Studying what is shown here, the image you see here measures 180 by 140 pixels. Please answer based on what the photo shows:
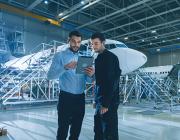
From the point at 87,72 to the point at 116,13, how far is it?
15.9 m

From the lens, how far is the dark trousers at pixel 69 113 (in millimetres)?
2725

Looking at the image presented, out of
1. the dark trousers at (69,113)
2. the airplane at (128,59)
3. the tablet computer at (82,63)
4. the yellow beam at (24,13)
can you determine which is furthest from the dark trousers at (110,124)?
the yellow beam at (24,13)

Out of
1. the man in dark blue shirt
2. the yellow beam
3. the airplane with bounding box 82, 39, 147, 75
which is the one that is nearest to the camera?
the man in dark blue shirt

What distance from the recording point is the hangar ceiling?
17125 millimetres

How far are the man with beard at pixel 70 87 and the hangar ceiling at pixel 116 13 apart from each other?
13489 millimetres

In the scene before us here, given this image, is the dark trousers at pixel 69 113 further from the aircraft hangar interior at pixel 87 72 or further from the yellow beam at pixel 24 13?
the yellow beam at pixel 24 13

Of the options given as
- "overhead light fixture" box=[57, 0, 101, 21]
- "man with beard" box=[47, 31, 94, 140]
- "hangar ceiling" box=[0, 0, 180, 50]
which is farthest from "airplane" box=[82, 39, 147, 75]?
"man with beard" box=[47, 31, 94, 140]

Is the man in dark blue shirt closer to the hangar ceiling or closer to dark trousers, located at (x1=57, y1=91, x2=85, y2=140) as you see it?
dark trousers, located at (x1=57, y1=91, x2=85, y2=140)

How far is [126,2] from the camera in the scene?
58.3 ft

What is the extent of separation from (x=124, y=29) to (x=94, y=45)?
2156cm

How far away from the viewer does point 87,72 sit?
9.29 feet

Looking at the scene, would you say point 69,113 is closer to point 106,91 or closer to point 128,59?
point 106,91

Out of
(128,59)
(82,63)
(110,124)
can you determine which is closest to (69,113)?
(110,124)

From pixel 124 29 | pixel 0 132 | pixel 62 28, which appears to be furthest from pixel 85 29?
pixel 0 132
